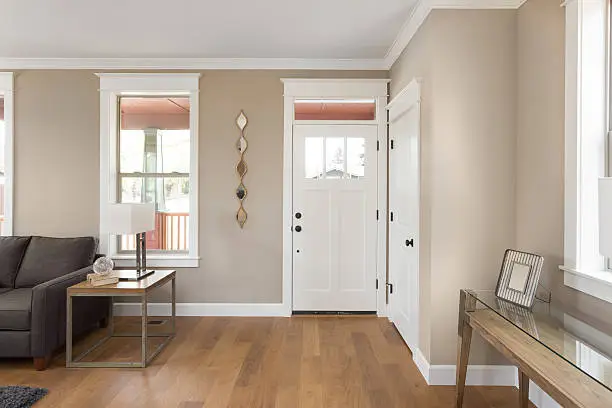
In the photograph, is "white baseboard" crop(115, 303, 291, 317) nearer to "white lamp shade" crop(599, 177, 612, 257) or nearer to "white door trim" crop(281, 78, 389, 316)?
"white door trim" crop(281, 78, 389, 316)

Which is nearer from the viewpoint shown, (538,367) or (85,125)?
(538,367)

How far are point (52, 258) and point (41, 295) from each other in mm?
918

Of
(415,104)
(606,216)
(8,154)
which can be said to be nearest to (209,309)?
(8,154)

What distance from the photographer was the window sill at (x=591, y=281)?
205 centimetres

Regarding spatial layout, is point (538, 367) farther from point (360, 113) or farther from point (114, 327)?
point (114, 327)

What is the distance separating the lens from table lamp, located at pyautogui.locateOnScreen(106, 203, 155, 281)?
346 centimetres

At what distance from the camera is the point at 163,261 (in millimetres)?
4441

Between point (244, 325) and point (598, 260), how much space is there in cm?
299

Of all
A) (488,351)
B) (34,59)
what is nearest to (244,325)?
(488,351)

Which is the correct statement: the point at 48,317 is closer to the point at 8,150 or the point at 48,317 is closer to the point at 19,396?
the point at 19,396

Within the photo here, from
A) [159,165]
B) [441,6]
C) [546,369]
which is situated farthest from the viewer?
[159,165]

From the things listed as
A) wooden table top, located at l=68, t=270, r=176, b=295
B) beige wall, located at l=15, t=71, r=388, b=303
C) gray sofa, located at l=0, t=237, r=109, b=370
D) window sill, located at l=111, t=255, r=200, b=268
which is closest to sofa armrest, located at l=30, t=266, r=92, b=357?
gray sofa, located at l=0, t=237, r=109, b=370

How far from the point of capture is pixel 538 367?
5.55 ft

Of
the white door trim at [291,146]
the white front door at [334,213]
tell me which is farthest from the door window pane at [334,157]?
the white door trim at [291,146]
